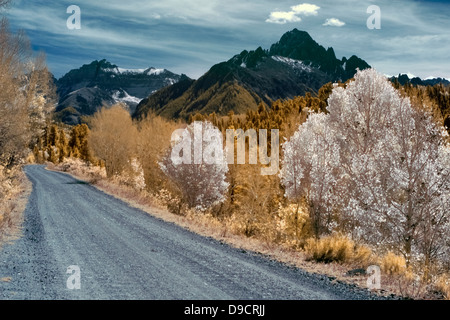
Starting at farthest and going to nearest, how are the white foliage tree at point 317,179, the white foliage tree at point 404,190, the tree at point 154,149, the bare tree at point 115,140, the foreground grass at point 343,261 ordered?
the bare tree at point 115,140 < the tree at point 154,149 < the white foliage tree at point 317,179 < the white foliage tree at point 404,190 < the foreground grass at point 343,261

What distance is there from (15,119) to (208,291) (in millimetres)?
20159

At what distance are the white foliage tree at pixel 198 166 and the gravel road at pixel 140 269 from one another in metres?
9.29

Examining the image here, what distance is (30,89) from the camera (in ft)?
101

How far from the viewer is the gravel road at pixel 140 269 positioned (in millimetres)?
6500

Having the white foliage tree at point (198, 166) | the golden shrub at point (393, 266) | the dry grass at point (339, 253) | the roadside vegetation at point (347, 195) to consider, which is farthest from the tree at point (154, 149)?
the golden shrub at point (393, 266)

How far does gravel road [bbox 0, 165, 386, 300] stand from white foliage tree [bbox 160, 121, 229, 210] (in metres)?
9.29

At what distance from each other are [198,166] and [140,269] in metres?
14.9

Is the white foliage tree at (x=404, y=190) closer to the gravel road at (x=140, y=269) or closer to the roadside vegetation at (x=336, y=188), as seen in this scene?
the roadside vegetation at (x=336, y=188)

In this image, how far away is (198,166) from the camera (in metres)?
22.7

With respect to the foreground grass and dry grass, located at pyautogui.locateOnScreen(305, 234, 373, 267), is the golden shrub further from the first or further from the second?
dry grass, located at pyautogui.locateOnScreen(305, 234, 373, 267)

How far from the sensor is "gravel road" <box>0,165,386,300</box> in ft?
21.3

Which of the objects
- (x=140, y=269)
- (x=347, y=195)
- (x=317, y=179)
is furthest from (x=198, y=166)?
(x=140, y=269)

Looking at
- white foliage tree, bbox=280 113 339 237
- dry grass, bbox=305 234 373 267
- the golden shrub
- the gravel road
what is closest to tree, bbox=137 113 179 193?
white foliage tree, bbox=280 113 339 237

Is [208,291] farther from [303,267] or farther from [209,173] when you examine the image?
[209,173]
